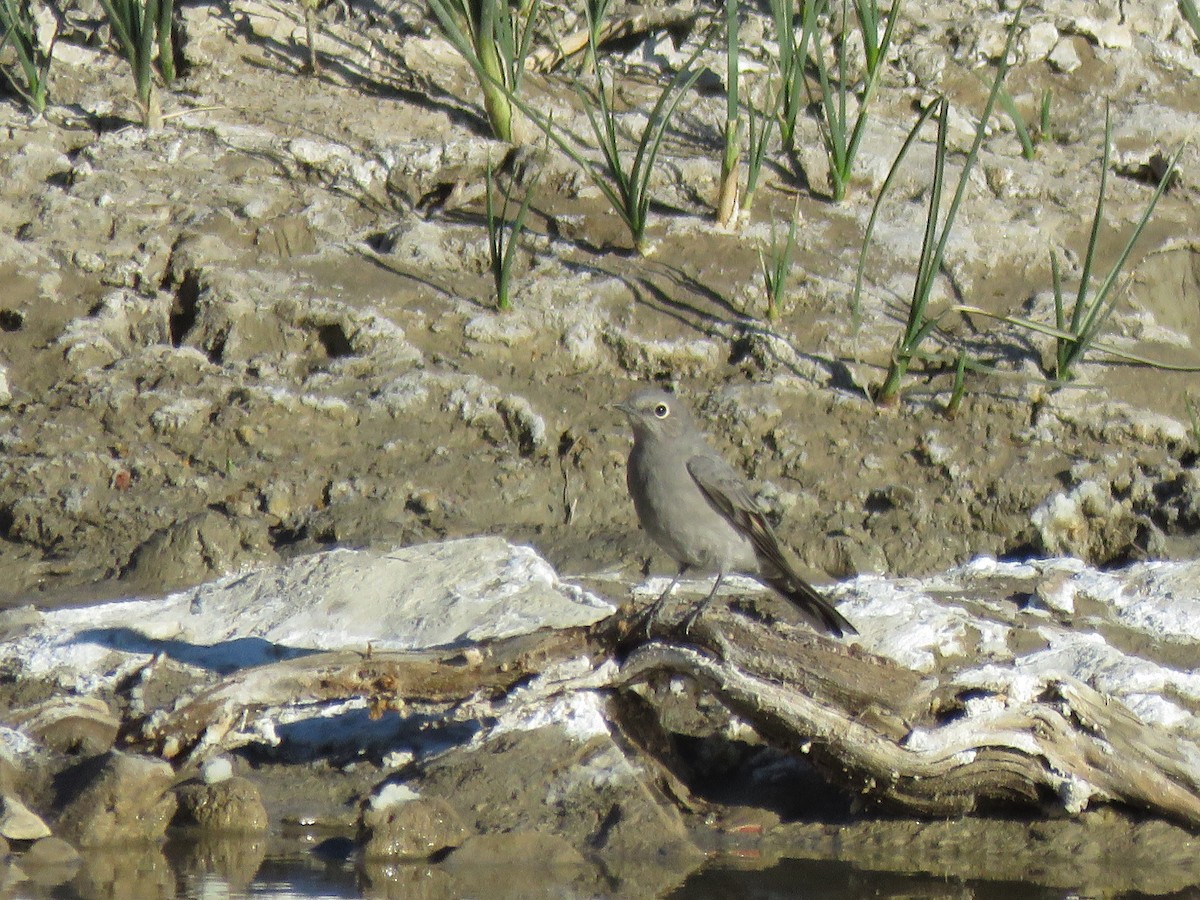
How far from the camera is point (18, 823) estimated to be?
418 centimetres

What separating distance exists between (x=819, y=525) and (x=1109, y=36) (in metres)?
3.57

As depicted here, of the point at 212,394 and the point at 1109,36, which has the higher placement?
the point at 1109,36

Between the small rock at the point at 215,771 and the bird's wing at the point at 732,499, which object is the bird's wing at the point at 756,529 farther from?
the small rock at the point at 215,771

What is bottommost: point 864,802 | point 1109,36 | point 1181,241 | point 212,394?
point 864,802

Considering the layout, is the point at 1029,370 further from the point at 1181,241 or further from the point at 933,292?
the point at 1181,241

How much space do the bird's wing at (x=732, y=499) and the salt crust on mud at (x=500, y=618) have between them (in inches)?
18.4

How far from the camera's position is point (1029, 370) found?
6.36 m

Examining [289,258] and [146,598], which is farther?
[289,258]

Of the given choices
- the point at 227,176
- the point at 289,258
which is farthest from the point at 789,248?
the point at 227,176

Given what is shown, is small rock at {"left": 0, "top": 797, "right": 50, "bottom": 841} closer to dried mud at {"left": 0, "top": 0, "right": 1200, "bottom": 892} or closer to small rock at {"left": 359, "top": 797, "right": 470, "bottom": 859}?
small rock at {"left": 359, "top": 797, "right": 470, "bottom": 859}

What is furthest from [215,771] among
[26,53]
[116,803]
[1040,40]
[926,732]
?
[1040,40]

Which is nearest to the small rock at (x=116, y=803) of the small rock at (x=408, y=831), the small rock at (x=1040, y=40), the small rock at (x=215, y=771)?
the small rock at (x=215, y=771)

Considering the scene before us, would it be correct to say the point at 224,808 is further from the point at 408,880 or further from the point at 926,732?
the point at 926,732

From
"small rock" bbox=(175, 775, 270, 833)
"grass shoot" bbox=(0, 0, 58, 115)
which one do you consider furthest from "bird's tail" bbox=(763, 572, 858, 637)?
"grass shoot" bbox=(0, 0, 58, 115)
